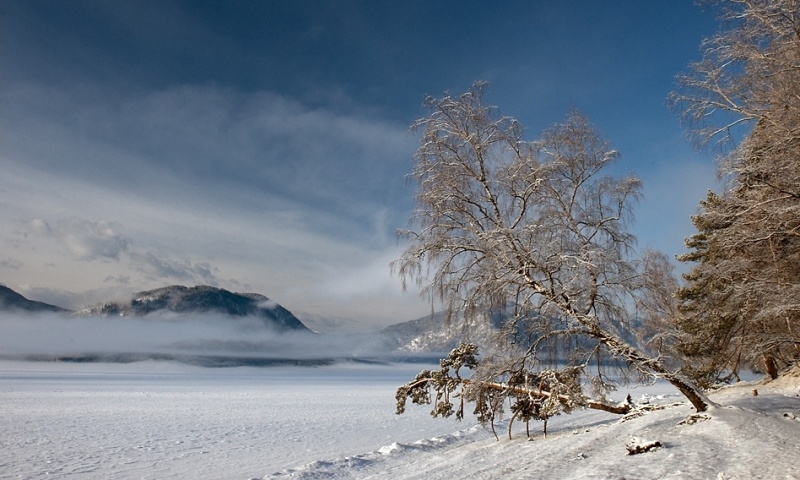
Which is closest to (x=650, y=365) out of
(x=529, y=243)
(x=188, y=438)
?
(x=529, y=243)

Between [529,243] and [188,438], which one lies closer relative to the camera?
[529,243]

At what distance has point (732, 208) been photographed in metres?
10.5

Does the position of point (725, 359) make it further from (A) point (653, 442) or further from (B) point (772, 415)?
(A) point (653, 442)

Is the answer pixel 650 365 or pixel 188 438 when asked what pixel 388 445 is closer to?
pixel 188 438

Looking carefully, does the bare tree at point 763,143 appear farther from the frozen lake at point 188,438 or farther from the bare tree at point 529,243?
the frozen lake at point 188,438

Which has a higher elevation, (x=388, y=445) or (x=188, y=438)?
(x=388, y=445)

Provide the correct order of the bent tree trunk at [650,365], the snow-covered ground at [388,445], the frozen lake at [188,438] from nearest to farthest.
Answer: the snow-covered ground at [388,445] → the bent tree trunk at [650,365] → the frozen lake at [188,438]

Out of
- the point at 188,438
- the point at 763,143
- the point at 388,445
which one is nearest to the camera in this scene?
the point at 763,143

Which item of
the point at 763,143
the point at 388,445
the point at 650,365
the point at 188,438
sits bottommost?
the point at 188,438

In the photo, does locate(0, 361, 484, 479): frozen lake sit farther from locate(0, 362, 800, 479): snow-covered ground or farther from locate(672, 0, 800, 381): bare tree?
locate(672, 0, 800, 381): bare tree

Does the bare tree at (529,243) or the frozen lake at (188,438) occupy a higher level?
the bare tree at (529,243)

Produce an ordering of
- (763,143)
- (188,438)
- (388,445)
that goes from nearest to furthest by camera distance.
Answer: (763,143)
(388,445)
(188,438)

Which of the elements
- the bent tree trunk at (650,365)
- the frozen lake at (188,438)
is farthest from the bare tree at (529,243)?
the frozen lake at (188,438)

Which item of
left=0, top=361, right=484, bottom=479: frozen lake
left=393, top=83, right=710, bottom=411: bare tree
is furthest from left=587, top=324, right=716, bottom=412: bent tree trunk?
left=0, top=361, right=484, bottom=479: frozen lake
